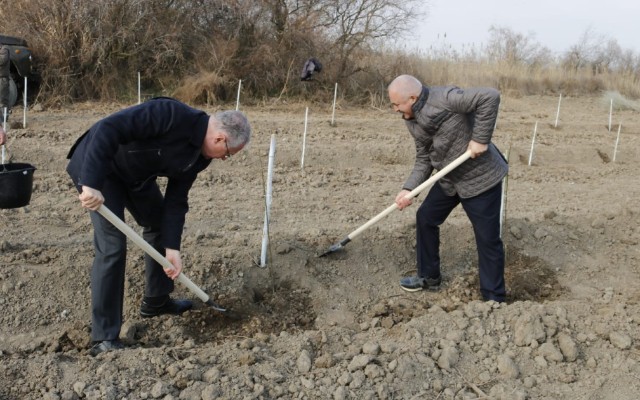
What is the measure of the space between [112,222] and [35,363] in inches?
31.3

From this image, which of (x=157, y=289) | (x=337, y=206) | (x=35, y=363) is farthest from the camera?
(x=337, y=206)

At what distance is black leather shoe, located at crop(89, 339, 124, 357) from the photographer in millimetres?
3420

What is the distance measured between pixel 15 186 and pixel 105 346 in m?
1.10

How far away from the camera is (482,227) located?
423 cm

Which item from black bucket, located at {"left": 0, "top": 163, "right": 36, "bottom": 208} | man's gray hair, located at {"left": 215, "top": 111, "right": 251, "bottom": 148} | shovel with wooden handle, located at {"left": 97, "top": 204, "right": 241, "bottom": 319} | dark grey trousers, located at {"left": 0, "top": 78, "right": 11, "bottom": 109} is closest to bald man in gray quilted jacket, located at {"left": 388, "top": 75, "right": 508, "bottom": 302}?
man's gray hair, located at {"left": 215, "top": 111, "right": 251, "bottom": 148}

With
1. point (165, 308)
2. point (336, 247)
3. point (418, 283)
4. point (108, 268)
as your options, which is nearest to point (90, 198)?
point (108, 268)

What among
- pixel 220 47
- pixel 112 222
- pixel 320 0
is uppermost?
pixel 320 0

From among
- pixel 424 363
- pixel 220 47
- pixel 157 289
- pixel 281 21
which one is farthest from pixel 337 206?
pixel 281 21

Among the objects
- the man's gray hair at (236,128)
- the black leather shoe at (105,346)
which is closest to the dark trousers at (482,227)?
the man's gray hair at (236,128)

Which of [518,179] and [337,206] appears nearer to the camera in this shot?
[337,206]

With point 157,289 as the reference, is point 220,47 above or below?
above

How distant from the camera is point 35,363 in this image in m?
3.10

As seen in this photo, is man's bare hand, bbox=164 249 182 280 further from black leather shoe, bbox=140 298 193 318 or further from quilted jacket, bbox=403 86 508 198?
quilted jacket, bbox=403 86 508 198

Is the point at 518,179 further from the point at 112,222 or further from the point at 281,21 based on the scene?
the point at 281,21
